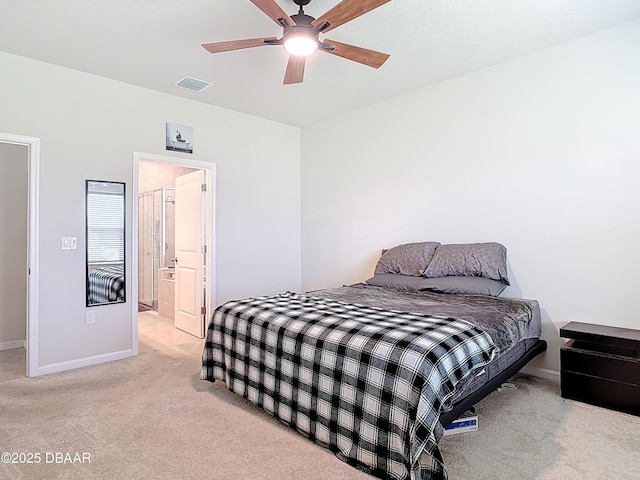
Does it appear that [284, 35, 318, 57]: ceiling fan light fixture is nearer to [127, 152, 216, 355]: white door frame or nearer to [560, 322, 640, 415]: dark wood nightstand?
[127, 152, 216, 355]: white door frame

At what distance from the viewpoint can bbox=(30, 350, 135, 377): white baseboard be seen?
131 inches

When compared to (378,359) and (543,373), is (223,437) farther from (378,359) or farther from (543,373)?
(543,373)

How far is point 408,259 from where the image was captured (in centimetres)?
372

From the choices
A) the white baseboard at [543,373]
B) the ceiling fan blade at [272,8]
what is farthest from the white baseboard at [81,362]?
the white baseboard at [543,373]

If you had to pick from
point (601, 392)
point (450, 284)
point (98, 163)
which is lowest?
point (601, 392)

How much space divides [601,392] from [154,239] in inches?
242

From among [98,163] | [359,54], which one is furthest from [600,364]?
[98,163]

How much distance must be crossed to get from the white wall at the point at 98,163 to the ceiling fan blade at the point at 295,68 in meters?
1.78

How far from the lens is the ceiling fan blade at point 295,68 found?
267 centimetres

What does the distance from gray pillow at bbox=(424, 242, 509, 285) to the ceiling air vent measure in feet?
9.36

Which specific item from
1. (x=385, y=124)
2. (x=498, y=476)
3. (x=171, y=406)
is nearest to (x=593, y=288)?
(x=498, y=476)

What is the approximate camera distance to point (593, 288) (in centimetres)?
296

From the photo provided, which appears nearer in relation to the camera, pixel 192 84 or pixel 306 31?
pixel 306 31

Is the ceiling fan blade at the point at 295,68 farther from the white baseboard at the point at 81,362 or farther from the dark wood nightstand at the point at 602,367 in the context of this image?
the white baseboard at the point at 81,362
